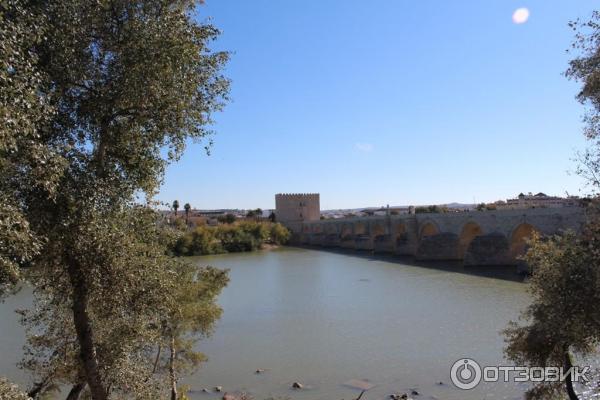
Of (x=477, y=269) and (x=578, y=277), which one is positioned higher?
(x=578, y=277)

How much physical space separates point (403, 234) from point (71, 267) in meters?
34.7

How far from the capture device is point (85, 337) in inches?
174

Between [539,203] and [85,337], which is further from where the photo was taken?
[539,203]

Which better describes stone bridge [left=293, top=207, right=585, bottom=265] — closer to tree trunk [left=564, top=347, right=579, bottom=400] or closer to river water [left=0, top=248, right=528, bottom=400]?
river water [left=0, top=248, right=528, bottom=400]

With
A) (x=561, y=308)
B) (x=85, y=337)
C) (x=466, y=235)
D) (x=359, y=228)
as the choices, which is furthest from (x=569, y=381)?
(x=359, y=228)

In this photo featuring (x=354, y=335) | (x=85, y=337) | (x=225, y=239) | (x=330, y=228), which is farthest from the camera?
(x=330, y=228)

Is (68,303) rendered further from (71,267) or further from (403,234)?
(403,234)

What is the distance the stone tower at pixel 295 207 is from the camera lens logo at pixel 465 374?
50.7 meters

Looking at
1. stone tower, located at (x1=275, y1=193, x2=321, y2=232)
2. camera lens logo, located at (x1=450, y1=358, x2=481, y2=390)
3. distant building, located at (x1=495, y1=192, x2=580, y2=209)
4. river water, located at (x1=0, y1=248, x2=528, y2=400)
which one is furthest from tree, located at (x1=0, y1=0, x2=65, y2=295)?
stone tower, located at (x1=275, y1=193, x2=321, y2=232)

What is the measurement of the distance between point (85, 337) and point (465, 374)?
25.0ft

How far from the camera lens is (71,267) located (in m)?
4.23

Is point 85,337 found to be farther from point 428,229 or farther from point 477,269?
point 428,229

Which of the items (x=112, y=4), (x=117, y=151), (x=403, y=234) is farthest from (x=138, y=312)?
(x=403, y=234)

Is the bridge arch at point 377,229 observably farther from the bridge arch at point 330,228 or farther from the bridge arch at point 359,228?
the bridge arch at point 330,228
